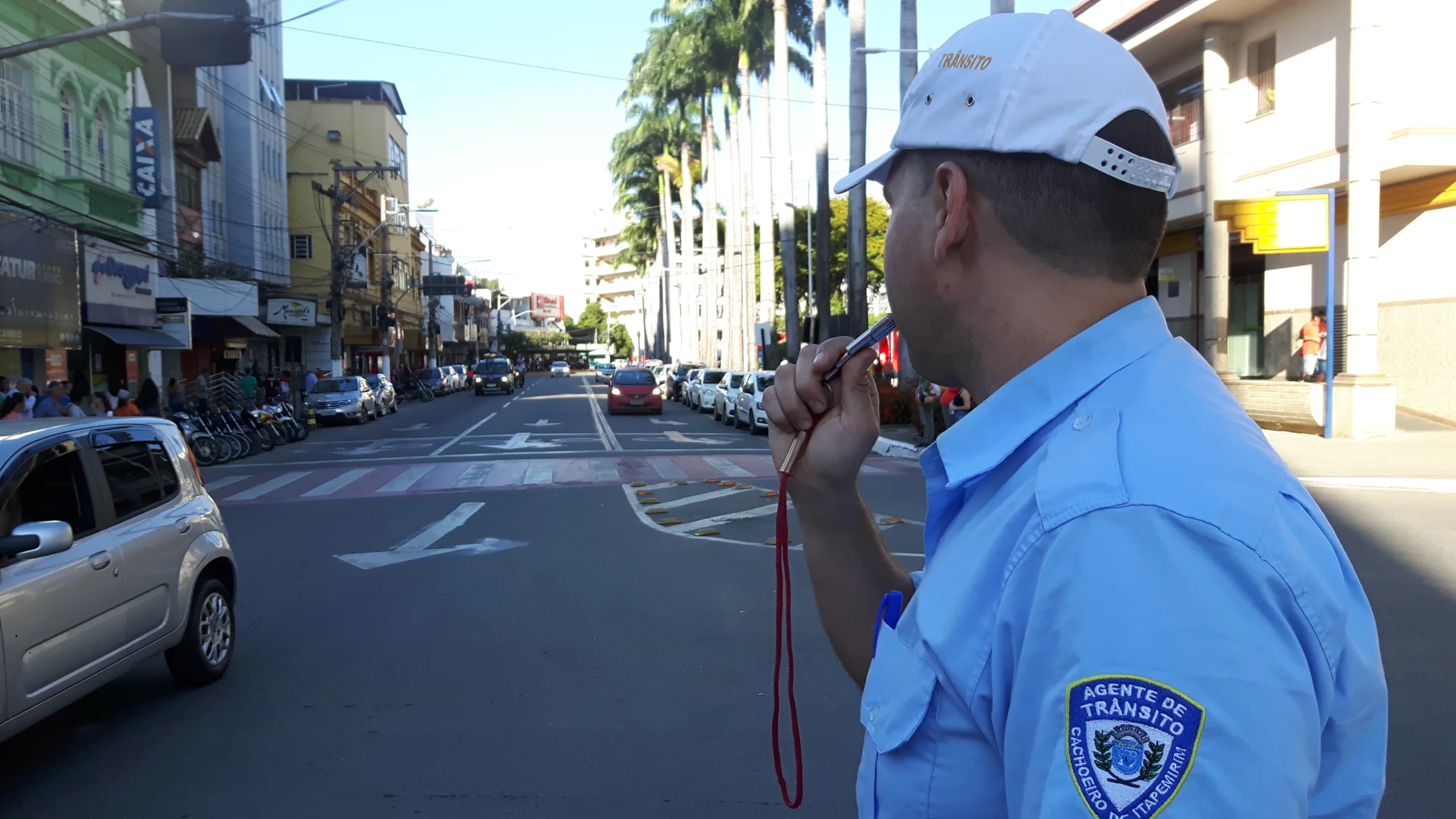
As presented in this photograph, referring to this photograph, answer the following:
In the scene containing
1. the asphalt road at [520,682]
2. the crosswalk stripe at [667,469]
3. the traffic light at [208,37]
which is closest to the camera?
the asphalt road at [520,682]

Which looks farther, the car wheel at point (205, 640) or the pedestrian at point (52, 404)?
the pedestrian at point (52, 404)

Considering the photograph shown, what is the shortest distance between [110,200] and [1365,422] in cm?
2749

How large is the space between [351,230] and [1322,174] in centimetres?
5023

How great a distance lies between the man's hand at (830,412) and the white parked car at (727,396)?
1120 inches

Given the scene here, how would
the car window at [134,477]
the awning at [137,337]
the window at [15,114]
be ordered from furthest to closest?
the awning at [137,337]
the window at [15,114]
the car window at [134,477]

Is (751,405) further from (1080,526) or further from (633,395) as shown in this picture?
(1080,526)

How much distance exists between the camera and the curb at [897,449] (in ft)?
67.0

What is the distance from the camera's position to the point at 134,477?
242 inches

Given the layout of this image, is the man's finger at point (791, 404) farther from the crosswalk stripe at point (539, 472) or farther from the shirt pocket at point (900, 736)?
the crosswalk stripe at point (539, 472)

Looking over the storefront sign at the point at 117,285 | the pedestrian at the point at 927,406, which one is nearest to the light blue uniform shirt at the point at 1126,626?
the pedestrian at the point at 927,406

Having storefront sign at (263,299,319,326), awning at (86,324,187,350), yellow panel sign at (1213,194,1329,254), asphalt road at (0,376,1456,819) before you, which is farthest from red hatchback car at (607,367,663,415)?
asphalt road at (0,376,1456,819)

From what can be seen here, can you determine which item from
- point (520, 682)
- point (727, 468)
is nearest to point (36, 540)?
point (520, 682)

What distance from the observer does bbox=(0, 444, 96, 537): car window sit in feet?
16.9

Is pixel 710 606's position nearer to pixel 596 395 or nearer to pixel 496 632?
pixel 496 632
